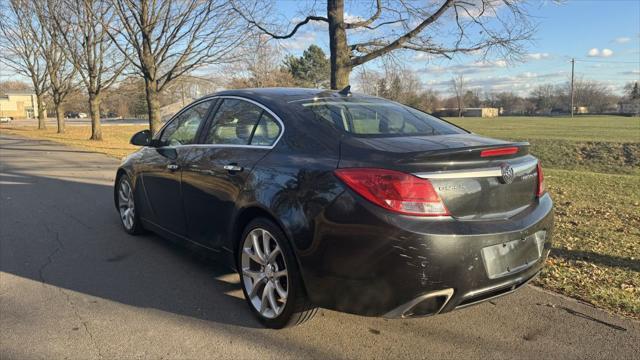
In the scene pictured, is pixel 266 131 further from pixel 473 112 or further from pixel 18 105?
pixel 18 105

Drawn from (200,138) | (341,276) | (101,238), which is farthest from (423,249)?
(101,238)

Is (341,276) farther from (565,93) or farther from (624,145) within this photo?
(565,93)

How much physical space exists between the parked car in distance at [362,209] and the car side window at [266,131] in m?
0.01

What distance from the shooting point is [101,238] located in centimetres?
560

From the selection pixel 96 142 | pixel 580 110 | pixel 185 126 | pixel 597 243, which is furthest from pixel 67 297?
pixel 580 110

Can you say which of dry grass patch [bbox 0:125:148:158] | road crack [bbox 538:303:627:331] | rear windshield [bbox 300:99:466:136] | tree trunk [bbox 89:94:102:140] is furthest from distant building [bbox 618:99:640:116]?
rear windshield [bbox 300:99:466:136]

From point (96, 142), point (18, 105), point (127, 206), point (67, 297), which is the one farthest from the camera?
point (18, 105)

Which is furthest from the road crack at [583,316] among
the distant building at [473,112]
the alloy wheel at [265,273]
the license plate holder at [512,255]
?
the distant building at [473,112]

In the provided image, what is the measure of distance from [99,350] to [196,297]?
0.91 m

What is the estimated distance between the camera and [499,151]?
3.07 metres

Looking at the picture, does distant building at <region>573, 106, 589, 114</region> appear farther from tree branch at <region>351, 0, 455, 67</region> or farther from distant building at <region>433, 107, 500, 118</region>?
tree branch at <region>351, 0, 455, 67</region>

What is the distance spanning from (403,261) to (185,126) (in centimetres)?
286

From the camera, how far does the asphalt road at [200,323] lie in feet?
10.1

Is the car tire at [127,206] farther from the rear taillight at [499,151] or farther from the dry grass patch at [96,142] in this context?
the dry grass patch at [96,142]
